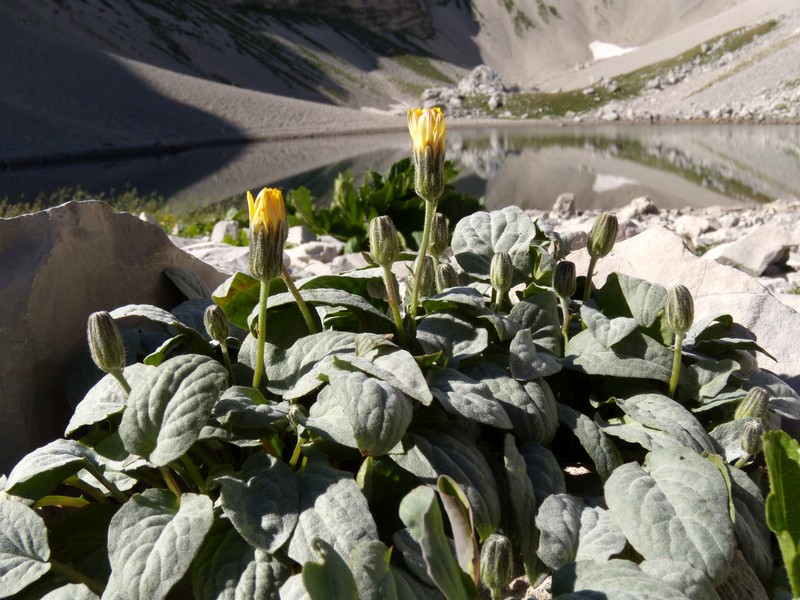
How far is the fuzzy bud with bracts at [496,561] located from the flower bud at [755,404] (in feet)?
2.90

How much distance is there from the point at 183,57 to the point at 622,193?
68746 millimetres

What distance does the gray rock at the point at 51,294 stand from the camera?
203cm

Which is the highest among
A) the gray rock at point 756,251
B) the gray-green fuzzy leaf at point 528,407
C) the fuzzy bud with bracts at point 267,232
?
the fuzzy bud with bracts at point 267,232

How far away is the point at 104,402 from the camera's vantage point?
175cm

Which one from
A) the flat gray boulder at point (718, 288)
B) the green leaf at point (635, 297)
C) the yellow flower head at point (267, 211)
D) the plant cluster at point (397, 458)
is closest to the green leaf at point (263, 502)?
the plant cluster at point (397, 458)

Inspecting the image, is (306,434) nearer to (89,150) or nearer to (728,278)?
(728,278)

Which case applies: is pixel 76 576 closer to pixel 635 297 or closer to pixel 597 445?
pixel 597 445

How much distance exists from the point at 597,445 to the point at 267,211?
0.98m

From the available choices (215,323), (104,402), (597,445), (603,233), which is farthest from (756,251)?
(104,402)

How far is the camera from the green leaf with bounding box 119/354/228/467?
1.46 meters

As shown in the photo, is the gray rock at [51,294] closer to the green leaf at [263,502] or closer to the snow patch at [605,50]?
the green leaf at [263,502]

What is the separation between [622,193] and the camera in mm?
16062

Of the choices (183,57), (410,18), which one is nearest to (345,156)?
(183,57)

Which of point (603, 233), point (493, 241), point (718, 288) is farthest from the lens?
point (718, 288)
